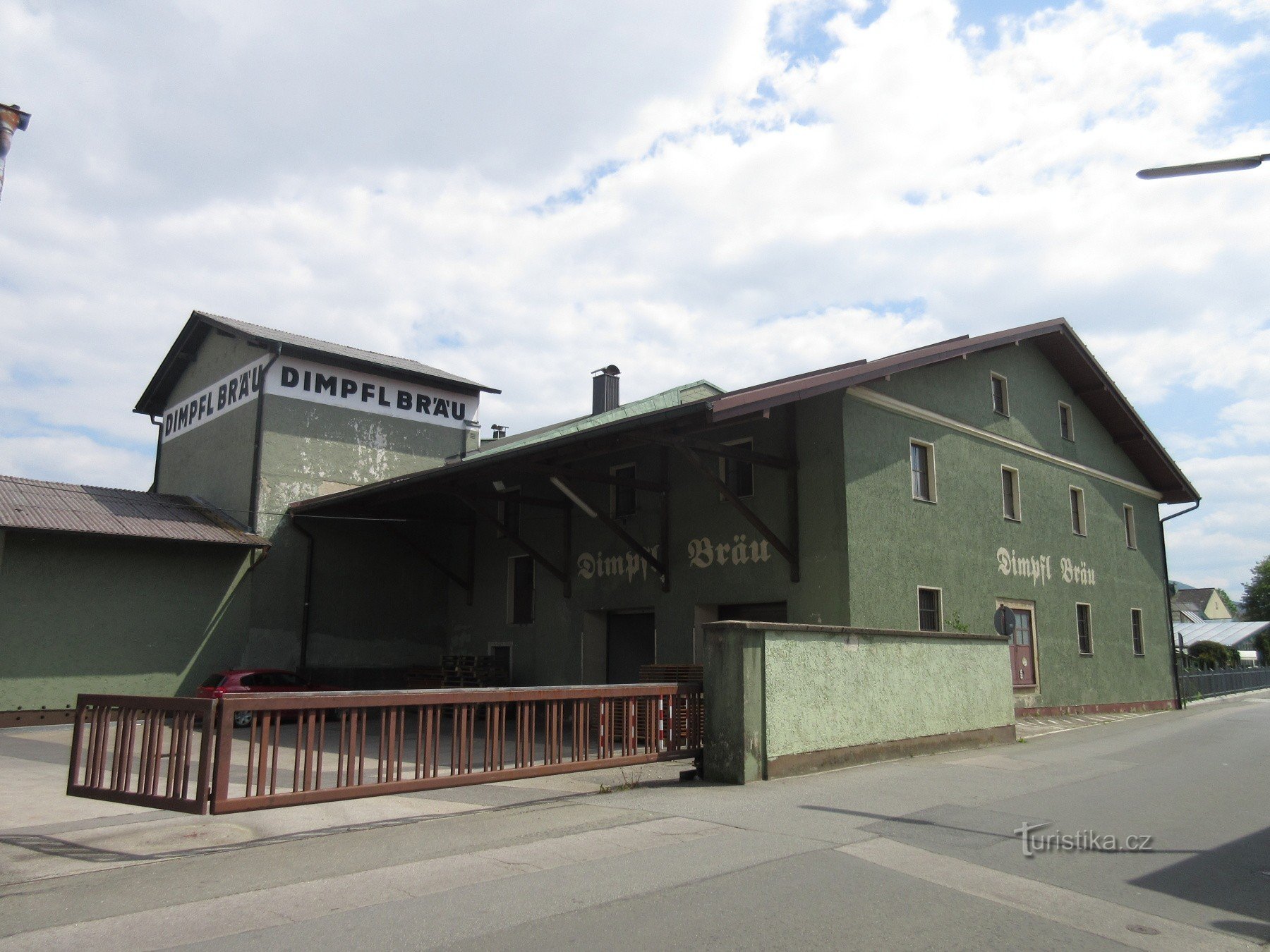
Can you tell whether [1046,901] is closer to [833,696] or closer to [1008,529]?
[833,696]

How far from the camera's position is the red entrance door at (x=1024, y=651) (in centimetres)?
2041

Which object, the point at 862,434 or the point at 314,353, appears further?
the point at 314,353

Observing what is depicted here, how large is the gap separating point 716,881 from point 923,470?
552 inches

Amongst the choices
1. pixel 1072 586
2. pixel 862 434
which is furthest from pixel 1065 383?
pixel 862 434

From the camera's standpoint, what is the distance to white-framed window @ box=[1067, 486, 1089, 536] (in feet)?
78.2

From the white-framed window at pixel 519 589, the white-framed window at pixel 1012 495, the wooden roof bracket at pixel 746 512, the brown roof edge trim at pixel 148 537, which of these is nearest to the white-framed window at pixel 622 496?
the white-framed window at pixel 519 589

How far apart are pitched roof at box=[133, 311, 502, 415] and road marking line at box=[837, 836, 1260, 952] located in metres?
20.4

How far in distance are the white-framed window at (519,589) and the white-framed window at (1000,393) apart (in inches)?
445

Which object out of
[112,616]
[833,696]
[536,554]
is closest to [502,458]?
[536,554]

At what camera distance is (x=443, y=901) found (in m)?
5.60

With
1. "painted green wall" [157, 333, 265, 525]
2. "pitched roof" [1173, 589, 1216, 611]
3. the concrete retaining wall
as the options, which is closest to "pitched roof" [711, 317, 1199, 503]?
the concrete retaining wall

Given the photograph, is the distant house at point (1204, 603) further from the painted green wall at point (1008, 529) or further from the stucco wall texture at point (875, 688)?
the stucco wall texture at point (875, 688)

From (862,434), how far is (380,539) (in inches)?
526

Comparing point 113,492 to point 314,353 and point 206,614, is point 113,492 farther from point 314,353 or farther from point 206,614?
point 314,353
